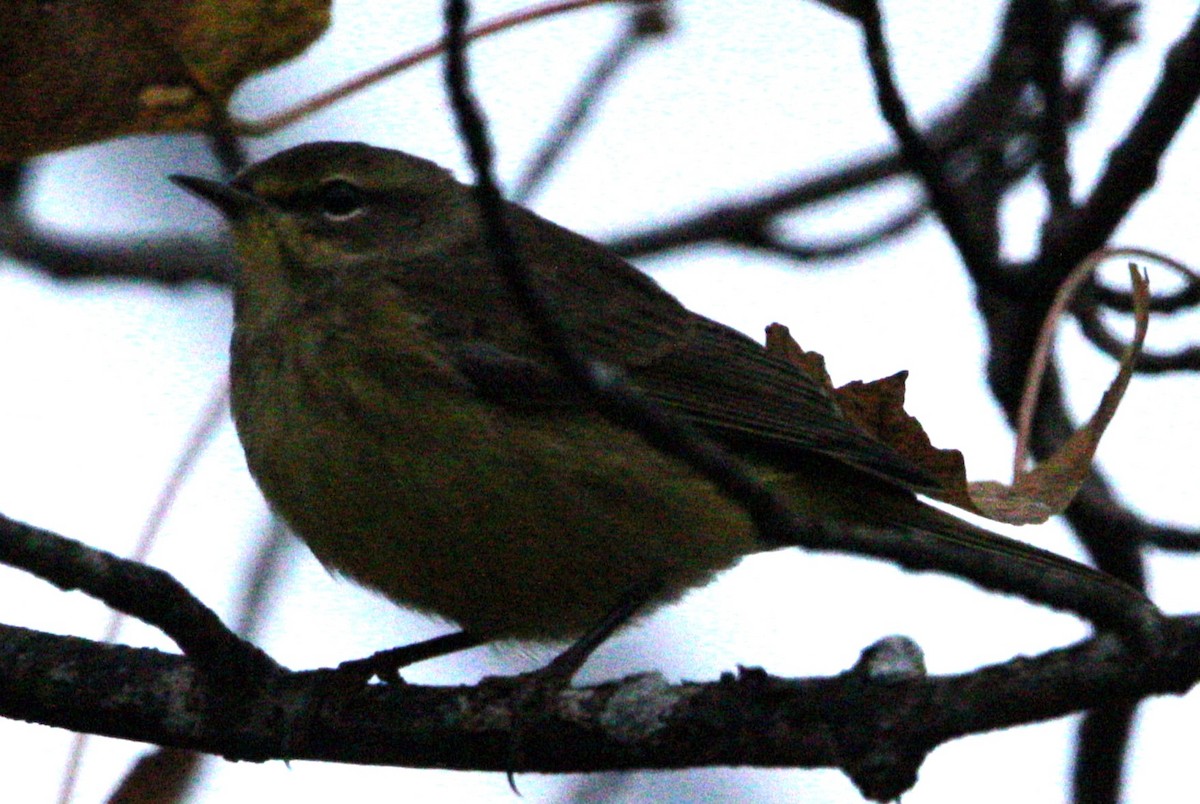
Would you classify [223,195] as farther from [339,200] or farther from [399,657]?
[399,657]

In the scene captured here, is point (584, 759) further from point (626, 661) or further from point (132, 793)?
point (626, 661)

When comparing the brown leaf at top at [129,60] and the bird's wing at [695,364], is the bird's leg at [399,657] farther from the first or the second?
the brown leaf at top at [129,60]

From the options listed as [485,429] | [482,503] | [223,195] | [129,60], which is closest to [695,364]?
[485,429]

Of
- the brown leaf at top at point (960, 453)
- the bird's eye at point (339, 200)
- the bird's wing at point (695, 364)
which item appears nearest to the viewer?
the brown leaf at top at point (960, 453)

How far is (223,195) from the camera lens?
5.12m

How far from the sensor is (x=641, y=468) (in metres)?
4.58

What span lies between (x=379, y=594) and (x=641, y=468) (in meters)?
0.85

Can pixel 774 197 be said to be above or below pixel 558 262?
above

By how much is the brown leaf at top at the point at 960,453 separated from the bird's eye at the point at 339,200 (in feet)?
5.34

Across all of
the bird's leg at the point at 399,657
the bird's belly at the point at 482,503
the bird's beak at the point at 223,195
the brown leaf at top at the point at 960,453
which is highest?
the bird's beak at the point at 223,195

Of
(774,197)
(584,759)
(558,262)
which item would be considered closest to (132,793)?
(584,759)

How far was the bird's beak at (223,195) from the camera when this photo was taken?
5078 mm

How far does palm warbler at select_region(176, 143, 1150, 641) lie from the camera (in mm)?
4422

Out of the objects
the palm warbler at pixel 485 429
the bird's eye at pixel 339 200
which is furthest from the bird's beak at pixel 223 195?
the bird's eye at pixel 339 200
